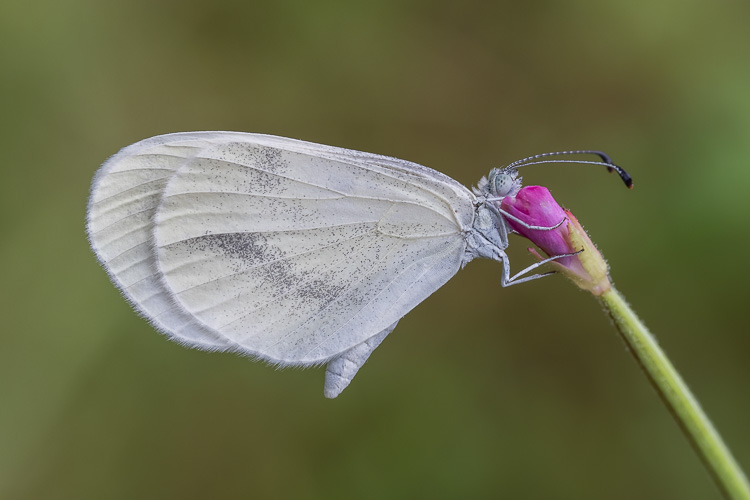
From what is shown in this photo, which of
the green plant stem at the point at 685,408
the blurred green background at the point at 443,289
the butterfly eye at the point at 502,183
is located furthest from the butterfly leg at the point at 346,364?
the blurred green background at the point at 443,289

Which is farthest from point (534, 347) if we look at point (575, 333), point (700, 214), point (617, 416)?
point (700, 214)

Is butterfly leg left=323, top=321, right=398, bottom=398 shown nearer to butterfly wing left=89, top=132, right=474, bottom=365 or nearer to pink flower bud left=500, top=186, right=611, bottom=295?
butterfly wing left=89, top=132, right=474, bottom=365

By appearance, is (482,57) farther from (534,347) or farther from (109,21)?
(109,21)

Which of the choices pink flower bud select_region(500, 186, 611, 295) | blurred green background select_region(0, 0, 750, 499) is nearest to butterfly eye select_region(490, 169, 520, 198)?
pink flower bud select_region(500, 186, 611, 295)

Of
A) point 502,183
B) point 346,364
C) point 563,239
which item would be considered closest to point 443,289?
point 346,364

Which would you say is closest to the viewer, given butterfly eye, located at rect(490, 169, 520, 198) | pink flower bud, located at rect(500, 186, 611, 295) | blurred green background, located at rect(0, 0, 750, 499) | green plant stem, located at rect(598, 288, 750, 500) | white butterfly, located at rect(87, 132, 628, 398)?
green plant stem, located at rect(598, 288, 750, 500)

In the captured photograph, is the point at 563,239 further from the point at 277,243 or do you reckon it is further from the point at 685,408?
the point at 277,243
